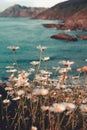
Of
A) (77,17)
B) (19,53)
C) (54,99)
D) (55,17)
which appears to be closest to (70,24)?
(77,17)

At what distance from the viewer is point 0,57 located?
106 ft

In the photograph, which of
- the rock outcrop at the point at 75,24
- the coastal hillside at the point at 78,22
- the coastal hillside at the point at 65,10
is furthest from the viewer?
the coastal hillside at the point at 65,10

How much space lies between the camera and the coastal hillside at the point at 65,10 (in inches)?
5753

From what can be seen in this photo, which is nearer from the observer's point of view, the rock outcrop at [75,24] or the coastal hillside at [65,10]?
the rock outcrop at [75,24]

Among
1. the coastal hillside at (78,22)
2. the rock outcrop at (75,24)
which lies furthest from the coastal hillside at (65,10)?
the rock outcrop at (75,24)

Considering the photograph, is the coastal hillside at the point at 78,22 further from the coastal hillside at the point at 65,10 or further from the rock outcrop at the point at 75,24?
the coastal hillside at the point at 65,10

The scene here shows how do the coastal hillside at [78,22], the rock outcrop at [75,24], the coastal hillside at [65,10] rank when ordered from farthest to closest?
the coastal hillside at [65,10] < the coastal hillside at [78,22] < the rock outcrop at [75,24]

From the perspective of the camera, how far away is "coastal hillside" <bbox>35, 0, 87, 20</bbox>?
479 ft

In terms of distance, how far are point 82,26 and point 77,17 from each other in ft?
40.0

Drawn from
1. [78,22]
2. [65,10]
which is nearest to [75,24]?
[78,22]

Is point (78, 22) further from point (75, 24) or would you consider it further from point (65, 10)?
point (65, 10)

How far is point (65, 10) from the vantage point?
15012 centimetres

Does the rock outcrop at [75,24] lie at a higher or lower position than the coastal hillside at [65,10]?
higher

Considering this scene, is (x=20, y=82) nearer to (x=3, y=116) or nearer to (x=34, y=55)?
(x=3, y=116)
